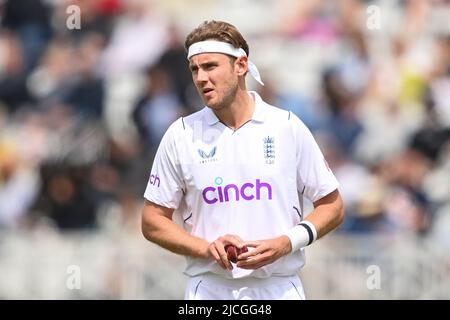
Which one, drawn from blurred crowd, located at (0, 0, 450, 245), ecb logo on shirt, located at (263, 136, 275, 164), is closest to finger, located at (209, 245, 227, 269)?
ecb logo on shirt, located at (263, 136, 275, 164)

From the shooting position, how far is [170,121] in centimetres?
1305

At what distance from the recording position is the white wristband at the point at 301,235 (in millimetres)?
6516

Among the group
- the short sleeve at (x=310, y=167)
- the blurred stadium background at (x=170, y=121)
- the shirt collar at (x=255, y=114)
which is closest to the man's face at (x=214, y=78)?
the shirt collar at (x=255, y=114)

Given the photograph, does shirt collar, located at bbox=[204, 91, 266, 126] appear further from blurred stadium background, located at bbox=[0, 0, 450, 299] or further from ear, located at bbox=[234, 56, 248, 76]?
blurred stadium background, located at bbox=[0, 0, 450, 299]

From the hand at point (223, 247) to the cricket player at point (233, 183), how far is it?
2.2 inches

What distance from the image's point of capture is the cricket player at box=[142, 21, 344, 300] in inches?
259

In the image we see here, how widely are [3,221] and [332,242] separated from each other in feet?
11.9

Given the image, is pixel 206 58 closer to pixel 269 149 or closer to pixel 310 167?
pixel 269 149

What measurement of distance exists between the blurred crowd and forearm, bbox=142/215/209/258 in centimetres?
590

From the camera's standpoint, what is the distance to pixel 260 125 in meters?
6.73

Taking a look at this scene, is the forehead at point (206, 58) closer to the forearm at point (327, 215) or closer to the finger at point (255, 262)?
the forearm at point (327, 215)

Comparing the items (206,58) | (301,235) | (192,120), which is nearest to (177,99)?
(192,120)

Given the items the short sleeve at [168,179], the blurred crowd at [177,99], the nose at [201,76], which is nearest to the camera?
the nose at [201,76]
